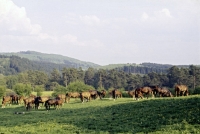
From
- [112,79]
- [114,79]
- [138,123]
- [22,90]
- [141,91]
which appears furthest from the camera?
[112,79]

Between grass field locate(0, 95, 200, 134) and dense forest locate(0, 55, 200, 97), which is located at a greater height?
dense forest locate(0, 55, 200, 97)

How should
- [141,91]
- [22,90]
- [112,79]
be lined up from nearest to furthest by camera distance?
[141,91] < [22,90] < [112,79]

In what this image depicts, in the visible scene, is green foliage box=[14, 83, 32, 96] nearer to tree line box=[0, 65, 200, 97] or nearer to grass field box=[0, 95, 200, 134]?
tree line box=[0, 65, 200, 97]

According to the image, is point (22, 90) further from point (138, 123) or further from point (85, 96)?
point (138, 123)

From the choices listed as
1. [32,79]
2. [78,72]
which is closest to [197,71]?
[78,72]

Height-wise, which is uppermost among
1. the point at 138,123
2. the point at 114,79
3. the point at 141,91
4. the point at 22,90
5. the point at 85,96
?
the point at 114,79

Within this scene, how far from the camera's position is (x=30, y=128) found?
24.0 meters

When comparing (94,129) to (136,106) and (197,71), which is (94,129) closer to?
(136,106)

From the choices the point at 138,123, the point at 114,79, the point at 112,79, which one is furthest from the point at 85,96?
the point at 112,79

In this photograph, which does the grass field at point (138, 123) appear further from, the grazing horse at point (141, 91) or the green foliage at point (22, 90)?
the green foliage at point (22, 90)

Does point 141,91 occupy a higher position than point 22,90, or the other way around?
point 141,91

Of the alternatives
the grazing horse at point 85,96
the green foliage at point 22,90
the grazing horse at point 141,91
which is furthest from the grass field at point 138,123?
the green foliage at point 22,90

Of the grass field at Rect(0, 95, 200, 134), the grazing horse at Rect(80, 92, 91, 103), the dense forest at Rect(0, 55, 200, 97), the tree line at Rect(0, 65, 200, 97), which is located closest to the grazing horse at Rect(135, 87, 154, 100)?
the grazing horse at Rect(80, 92, 91, 103)

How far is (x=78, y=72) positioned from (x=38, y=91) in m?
77.0
